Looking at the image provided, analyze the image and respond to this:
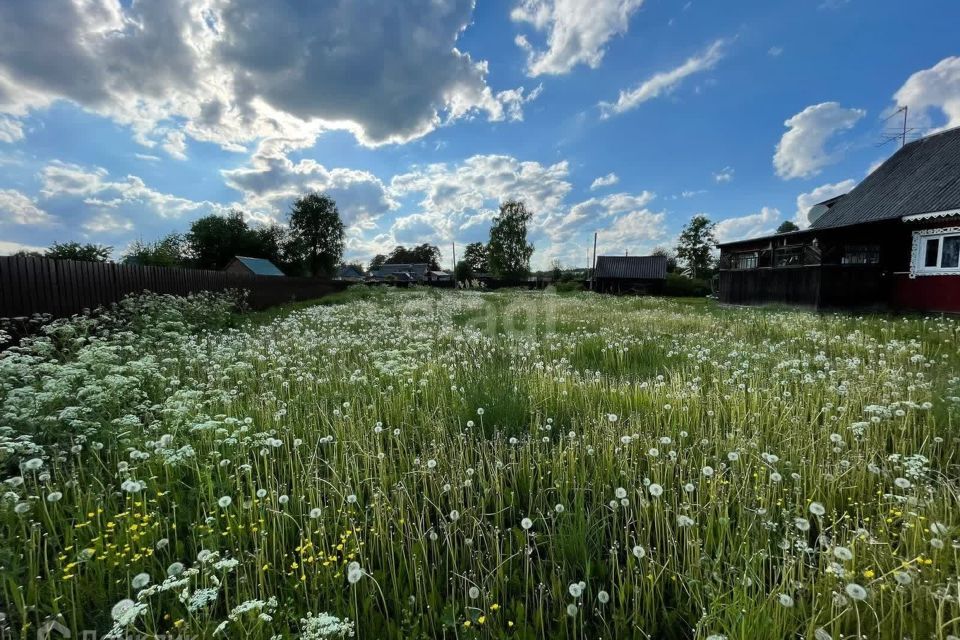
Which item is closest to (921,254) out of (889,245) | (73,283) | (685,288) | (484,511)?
(889,245)

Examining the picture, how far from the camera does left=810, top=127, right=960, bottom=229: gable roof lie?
14.7 meters

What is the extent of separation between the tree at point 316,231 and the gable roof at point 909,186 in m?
78.4

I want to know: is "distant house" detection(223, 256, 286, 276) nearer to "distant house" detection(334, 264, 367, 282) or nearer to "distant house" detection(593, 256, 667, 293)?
"distant house" detection(334, 264, 367, 282)

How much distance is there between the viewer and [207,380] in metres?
5.21

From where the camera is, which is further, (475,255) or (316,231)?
(475,255)

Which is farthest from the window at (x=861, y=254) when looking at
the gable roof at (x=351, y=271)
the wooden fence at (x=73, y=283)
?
the gable roof at (x=351, y=271)

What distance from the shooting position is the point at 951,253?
13898 millimetres

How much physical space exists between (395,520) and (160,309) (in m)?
10.8

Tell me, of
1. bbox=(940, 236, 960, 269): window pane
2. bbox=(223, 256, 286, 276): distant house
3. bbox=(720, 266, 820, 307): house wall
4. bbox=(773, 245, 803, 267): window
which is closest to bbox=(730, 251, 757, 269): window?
bbox=(720, 266, 820, 307): house wall

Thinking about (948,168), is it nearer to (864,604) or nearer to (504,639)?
(864,604)

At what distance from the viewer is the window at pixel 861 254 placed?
53.1 feet

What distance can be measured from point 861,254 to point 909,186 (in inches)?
148

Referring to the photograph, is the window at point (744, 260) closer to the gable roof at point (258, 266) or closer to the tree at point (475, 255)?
the gable roof at point (258, 266)

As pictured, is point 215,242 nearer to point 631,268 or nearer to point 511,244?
point 511,244
